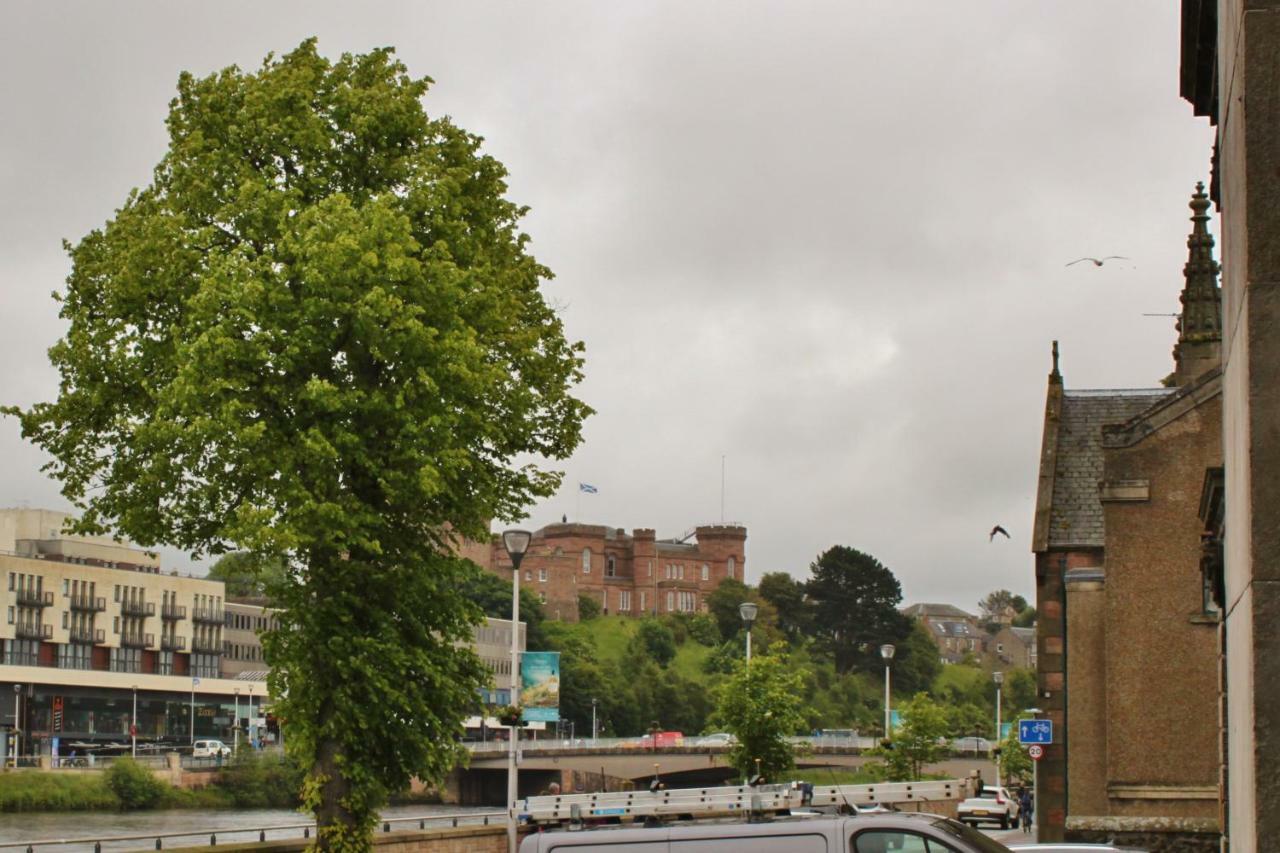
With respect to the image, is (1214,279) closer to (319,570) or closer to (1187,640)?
(1187,640)

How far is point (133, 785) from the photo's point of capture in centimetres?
9281

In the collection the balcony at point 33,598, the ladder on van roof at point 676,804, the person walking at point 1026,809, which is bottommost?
the person walking at point 1026,809

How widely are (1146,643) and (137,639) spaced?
102 m

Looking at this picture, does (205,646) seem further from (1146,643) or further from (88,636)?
(1146,643)

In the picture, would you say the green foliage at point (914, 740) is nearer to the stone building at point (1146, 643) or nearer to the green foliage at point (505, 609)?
the stone building at point (1146, 643)

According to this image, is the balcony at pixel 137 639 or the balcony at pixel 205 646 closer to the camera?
the balcony at pixel 137 639

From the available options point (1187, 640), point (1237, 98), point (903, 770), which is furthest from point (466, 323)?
point (903, 770)

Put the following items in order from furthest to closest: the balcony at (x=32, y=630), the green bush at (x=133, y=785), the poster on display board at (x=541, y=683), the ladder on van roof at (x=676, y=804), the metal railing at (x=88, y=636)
Result: the metal railing at (x=88, y=636), the poster on display board at (x=541, y=683), the balcony at (x=32, y=630), the green bush at (x=133, y=785), the ladder on van roof at (x=676, y=804)

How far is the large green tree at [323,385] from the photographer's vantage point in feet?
96.3

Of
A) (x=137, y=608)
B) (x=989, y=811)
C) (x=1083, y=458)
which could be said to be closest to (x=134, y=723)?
(x=137, y=608)

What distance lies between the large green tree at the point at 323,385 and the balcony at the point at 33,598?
87182 mm

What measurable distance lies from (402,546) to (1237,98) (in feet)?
75.1

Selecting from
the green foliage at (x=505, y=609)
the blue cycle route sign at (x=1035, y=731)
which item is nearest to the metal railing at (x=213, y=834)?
the blue cycle route sign at (x=1035, y=731)

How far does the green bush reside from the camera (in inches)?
3647
